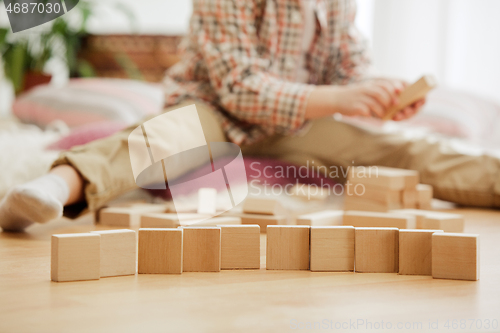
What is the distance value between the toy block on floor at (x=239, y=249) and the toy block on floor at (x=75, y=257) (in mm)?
149

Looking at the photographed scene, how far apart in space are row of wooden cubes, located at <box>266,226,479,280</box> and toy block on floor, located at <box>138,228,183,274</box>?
11cm

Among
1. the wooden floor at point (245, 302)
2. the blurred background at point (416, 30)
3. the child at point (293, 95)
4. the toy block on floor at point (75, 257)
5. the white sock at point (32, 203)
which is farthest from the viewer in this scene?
the blurred background at point (416, 30)

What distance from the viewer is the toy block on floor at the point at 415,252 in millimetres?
602

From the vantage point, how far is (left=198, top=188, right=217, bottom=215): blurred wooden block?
88 cm

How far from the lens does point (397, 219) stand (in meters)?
0.81

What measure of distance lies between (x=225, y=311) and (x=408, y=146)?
907mm

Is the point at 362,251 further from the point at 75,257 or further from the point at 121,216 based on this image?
the point at 121,216

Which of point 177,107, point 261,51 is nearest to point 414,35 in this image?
point 261,51

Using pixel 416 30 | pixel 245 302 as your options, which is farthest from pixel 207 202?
pixel 416 30

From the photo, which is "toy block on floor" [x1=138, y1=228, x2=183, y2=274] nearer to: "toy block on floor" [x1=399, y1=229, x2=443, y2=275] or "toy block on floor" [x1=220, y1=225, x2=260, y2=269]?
"toy block on floor" [x1=220, y1=225, x2=260, y2=269]

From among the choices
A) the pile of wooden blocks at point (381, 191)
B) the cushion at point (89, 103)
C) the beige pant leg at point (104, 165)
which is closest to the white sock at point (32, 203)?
the beige pant leg at point (104, 165)

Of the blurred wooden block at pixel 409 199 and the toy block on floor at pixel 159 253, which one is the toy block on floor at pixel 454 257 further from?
the blurred wooden block at pixel 409 199

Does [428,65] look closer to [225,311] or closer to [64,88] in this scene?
[64,88]

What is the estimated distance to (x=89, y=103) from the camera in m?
2.00
